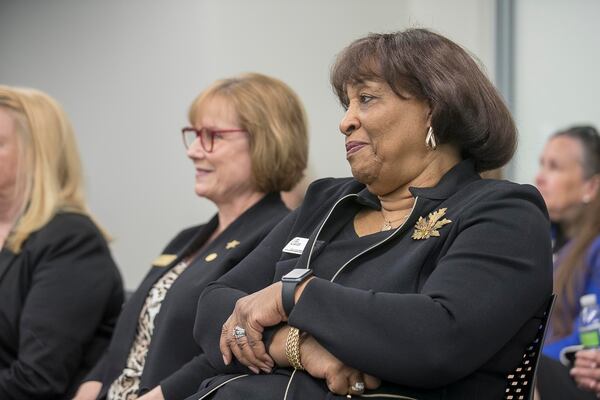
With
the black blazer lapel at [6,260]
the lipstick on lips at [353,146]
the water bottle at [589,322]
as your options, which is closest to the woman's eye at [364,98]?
the lipstick on lips at [353,146]

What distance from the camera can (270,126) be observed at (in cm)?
352

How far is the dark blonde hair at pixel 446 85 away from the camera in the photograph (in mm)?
2457

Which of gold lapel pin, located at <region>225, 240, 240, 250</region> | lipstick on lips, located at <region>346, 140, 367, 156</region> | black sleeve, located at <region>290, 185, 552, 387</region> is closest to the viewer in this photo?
black sleeve, located at <region>290, 185, 552, 387</region>

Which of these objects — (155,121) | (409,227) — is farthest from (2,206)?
(409,227)

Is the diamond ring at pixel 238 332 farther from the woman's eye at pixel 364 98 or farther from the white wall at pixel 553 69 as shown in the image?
→ the white wall at pixel 553 69

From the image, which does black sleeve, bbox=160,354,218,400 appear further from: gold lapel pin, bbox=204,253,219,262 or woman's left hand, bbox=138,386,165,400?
gold lapel pin, bbox=204,253,219,262

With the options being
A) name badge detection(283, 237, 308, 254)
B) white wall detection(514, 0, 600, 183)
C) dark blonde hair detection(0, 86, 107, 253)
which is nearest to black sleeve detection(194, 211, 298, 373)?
name badge detection(283, 237, 308, 254)

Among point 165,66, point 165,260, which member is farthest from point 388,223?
point 165,66

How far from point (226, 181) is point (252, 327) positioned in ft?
3.84

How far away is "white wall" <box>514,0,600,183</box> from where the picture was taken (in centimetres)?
528

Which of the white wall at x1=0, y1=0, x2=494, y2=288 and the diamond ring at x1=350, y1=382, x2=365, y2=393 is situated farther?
the white wall at x1=0, y1=0, x2=494, y2=288

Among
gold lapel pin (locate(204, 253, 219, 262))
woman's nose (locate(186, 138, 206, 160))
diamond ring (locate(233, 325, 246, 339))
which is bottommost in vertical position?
gold lapel pin (locate(204, 253, 219, 262))

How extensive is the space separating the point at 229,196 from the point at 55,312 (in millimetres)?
828

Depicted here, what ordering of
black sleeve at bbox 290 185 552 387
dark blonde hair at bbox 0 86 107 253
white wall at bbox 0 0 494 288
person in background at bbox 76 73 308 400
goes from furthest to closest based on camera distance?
white wall at bbox 0 0 494 288
dark blonde hair at bbox 0 86 107 253
person in background at bbox 76 73 308 400
black sleeve at bbox 290 185 552 387
